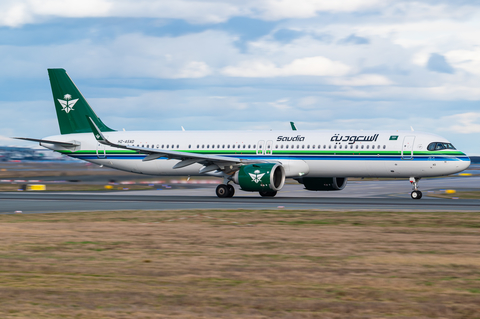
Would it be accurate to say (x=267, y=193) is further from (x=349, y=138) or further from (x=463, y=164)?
(x=463, y=164)

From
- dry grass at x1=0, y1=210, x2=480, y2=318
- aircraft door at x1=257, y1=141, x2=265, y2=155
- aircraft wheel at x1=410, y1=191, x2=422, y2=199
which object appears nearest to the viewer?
dry grass at x1=0, y1=210, x2=480, y2=318

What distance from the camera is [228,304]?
864 centimetres

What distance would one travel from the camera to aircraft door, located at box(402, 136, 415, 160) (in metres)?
33.4

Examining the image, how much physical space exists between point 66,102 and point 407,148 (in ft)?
71.4

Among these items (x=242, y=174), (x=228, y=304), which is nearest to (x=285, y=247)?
(x=228, y=304)

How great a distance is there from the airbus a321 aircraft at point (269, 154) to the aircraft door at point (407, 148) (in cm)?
5

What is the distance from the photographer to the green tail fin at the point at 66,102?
41.7 m

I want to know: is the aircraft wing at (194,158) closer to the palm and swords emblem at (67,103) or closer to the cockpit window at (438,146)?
the palm and swords emblem at (67,103)

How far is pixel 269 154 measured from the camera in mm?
36125

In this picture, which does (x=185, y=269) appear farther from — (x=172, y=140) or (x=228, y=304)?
(x=172, y=140)

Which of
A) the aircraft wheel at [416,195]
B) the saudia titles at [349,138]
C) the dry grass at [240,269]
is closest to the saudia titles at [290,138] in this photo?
the saudia titles at [349,138]

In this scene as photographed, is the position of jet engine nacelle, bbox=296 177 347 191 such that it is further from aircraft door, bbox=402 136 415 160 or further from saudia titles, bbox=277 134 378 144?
aircraft door, bbox=402 136 415 160

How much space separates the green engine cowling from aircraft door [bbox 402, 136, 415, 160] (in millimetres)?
6459

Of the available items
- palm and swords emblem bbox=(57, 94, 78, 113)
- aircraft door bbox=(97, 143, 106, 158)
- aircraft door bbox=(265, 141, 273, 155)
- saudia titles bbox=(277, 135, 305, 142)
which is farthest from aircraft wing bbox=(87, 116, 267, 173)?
palm and swords emblem bbox=(57, 94, 78, 113)
